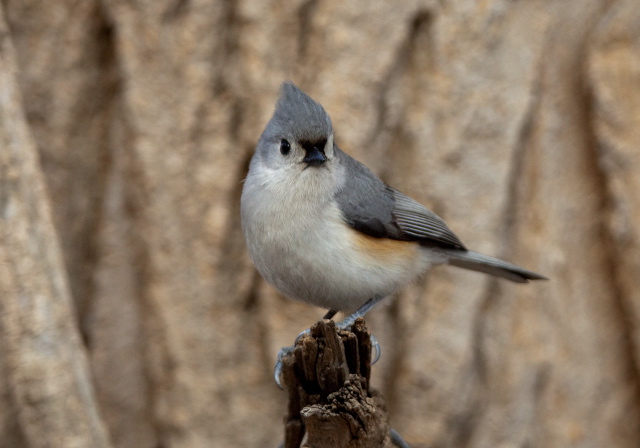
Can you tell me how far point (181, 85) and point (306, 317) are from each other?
1.48m

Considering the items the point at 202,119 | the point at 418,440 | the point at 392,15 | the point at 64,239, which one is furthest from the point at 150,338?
the point at 392,15

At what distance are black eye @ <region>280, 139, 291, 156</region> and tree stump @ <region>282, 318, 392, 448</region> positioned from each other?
0.85 meters

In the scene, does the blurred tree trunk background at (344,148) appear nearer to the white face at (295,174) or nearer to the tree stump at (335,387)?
the white face at (295,174)

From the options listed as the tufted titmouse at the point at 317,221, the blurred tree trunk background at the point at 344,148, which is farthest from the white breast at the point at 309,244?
the blurred tree trunk background at the point at 344,148

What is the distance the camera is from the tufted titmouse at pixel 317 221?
121 inches

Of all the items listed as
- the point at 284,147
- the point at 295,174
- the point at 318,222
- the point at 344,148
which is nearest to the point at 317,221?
the point at 318,222

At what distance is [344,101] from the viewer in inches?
170

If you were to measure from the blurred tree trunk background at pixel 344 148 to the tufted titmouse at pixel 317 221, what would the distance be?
1035 mm

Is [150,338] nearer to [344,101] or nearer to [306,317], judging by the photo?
[306,317]

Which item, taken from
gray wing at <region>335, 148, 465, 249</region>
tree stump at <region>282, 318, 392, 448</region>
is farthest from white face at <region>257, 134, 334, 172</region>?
tree stump at <region>282, 318, 392, 448</region>

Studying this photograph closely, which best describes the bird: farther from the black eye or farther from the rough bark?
the rough bark

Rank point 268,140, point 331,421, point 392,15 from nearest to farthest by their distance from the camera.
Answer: point 331,421, point 268,140, point 392,15

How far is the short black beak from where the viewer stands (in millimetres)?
3057

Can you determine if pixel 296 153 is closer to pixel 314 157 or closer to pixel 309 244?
pixel 314 157
